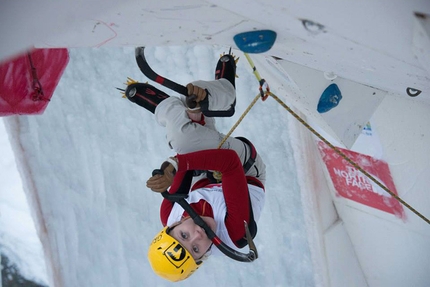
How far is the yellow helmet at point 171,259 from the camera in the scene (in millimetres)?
1584

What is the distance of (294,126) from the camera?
7.27 ft

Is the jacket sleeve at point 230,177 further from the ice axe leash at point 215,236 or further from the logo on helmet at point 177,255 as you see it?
the logo on helmet at point 177,255

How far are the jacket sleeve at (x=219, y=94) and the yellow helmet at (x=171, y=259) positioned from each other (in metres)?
0.42

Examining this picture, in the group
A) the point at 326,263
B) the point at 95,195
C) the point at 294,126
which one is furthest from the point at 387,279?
the point at 95,195

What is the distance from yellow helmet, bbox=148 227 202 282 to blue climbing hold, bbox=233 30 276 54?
88 centimetres

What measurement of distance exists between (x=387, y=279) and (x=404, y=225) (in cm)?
38

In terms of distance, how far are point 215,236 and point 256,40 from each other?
2.77 ft

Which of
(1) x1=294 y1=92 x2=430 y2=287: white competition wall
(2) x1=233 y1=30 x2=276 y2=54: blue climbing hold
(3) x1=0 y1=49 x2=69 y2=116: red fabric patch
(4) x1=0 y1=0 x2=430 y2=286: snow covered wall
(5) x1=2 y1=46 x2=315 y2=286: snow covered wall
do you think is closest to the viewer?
(4) x1=0 y1=0 x2=430 y2=286: snow covered wall

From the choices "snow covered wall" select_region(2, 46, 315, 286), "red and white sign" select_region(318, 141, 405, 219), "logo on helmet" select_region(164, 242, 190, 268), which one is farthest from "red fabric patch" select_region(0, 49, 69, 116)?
"red and white sign" select_region(318, 141, 405, 219)

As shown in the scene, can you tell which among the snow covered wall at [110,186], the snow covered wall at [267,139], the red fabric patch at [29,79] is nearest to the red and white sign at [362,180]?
the snow covered wall at [267,139]

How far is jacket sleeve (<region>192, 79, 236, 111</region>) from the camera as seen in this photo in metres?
1.50

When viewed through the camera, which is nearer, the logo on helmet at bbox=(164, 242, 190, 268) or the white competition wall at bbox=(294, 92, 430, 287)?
the logo on helmet at bbox=(164, 242, 190, 268)

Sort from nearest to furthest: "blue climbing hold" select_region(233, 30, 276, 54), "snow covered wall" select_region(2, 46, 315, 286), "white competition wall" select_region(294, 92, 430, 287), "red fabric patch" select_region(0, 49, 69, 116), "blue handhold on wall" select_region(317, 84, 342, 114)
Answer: "blue climbing hold" select_region(233, 30, 276, 54) → "blue handhold on wall" select_region(317, 84, 342, 114) → "white competition wall" select_region(294, 92, 430, 287) → "red fabric patch" select_region(0, 49, 69, 116) → "snow covered wall" select_region(2, 46, 315, 286)

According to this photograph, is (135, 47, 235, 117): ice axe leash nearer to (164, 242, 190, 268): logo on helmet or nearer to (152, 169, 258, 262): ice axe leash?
(152, 169, 258, 262): ice axe leash
